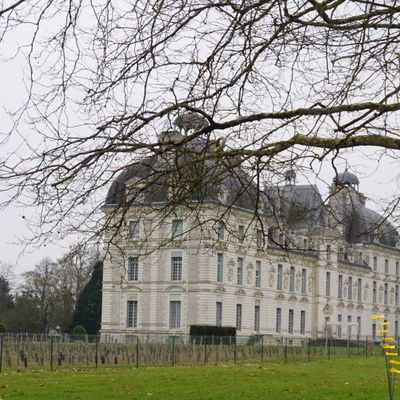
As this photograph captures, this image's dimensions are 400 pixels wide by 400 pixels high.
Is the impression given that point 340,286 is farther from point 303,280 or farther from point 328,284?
point 303,280

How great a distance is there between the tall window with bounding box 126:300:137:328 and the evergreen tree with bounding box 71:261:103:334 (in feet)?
24.9

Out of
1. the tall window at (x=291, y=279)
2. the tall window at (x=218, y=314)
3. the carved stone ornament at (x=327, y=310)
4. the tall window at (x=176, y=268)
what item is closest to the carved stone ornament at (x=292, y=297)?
the tall window at (x=291, y=279)

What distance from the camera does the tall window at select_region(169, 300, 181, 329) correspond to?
182 feet

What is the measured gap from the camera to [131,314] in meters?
57.3

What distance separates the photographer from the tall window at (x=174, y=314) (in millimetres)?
55531

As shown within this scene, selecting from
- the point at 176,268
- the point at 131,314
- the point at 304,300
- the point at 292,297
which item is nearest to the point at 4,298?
the point at 131,314

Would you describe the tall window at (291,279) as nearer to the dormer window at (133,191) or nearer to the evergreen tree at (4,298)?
the evergreen tree at (4,298)

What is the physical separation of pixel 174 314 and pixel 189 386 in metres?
36.8

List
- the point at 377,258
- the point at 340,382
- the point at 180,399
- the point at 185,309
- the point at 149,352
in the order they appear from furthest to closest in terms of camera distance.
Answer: the point at 377,258, the point at 185,309, the point at 149,352, the point at 340,382, the point at 180,399

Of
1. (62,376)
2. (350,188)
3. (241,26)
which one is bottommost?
(62,376)

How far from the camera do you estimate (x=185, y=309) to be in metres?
55.2

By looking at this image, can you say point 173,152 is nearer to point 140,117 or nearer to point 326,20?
point 140,117

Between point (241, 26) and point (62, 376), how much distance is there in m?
16.3

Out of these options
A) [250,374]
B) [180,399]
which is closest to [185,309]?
[250,374]
